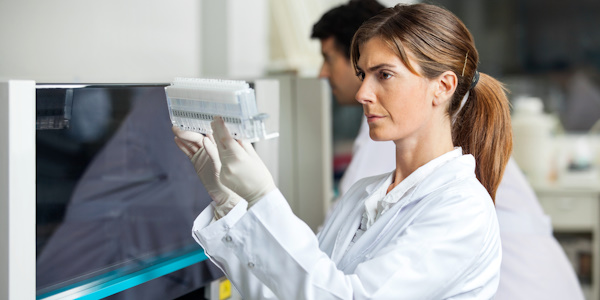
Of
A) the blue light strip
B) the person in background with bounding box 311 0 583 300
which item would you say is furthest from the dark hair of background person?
the blue light strip

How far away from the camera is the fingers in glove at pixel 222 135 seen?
3.03ft

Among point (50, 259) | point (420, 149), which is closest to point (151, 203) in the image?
point (50, 259)

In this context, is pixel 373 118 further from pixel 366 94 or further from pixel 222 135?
pixel 222 135

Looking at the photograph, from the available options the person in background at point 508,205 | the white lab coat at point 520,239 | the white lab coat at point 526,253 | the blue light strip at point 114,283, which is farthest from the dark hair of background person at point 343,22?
the blue light strip at point 114,283

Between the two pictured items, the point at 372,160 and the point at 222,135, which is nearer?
the point at 222,135

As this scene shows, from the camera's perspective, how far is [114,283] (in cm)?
110

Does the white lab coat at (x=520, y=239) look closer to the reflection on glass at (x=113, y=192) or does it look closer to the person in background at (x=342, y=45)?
the person in background at (x=342, y=45)

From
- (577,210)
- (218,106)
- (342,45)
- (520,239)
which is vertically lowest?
(577,210)

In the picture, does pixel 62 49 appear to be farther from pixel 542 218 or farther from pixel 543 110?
pixel 543 110

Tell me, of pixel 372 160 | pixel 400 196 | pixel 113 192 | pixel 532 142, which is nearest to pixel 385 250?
pixel 400 196

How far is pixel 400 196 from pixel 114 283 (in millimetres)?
557

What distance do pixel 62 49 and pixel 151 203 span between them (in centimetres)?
61

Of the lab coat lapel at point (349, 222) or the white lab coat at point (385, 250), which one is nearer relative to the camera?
the white lab coat at point (385, 250)

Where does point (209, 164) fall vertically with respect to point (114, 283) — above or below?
above
